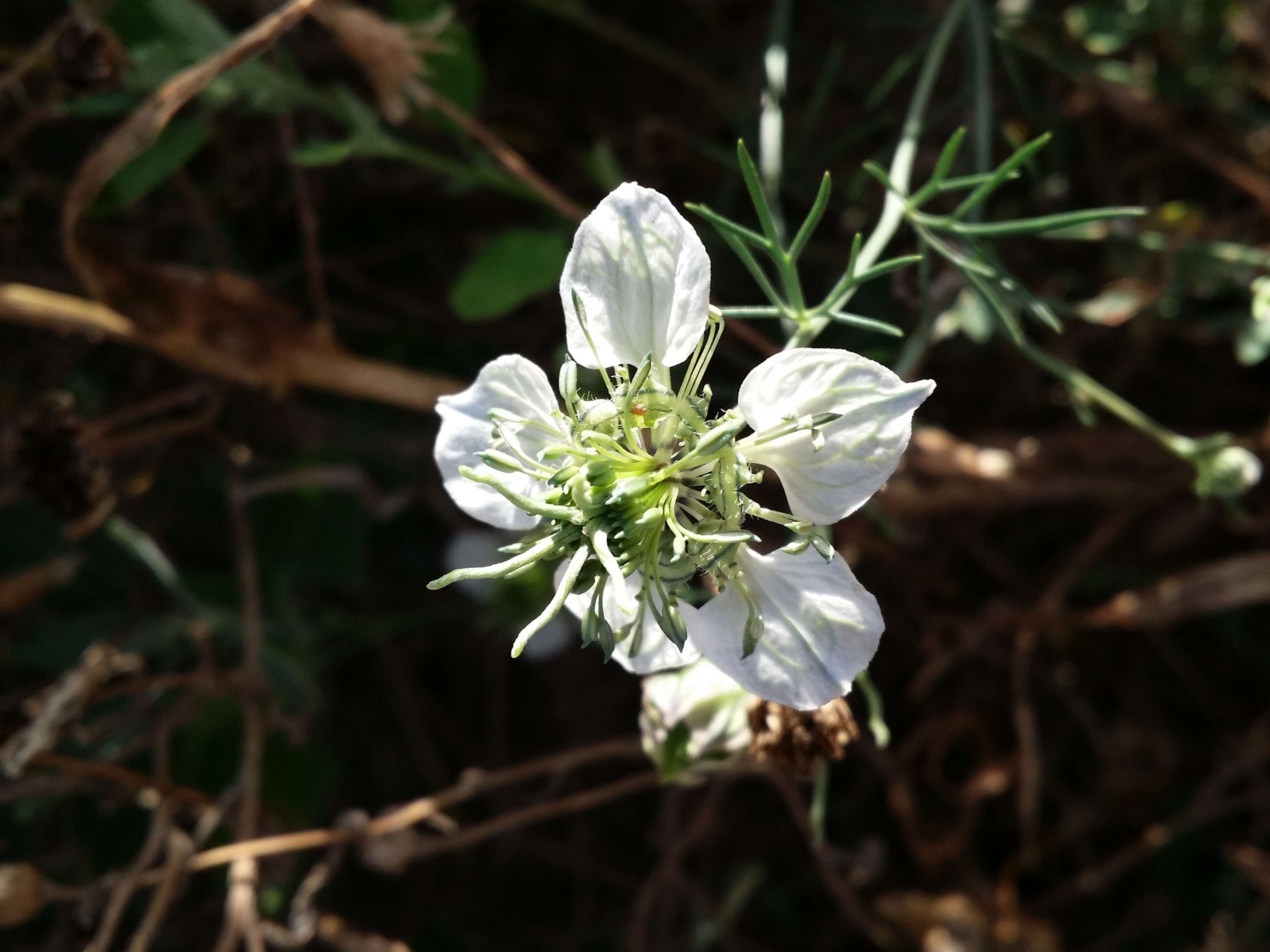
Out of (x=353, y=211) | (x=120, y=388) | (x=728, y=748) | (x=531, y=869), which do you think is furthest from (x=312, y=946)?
(x=353, y=211)

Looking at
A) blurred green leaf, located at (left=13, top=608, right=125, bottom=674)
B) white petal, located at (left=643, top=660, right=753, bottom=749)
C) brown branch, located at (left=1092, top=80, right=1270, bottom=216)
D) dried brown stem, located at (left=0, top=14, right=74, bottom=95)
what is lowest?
blurred green leaf, located at (left=13, top=608, right=125, bottom=674)

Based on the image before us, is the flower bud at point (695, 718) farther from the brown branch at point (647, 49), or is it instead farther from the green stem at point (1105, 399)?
the brown branch at point (647, 49)

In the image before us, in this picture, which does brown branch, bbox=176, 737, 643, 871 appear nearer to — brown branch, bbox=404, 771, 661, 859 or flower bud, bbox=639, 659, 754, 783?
brown branch, bbox=404, 771, 661, 859

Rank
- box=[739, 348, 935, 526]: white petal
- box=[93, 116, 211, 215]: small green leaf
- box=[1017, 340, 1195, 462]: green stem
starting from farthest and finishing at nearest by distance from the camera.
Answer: box=[93, 116, 211, 215]: small green leaf < box=[1017, 340, 1195, 462]: green stem < box=[739, 348, 935, 526]: white petal

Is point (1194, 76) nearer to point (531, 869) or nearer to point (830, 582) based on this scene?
point (830, 582)

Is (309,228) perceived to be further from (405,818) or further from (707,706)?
(707,706)

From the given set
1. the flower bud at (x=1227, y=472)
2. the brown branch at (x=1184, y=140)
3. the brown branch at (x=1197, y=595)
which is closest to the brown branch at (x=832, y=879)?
the brown branch at (x=1197, y=595)

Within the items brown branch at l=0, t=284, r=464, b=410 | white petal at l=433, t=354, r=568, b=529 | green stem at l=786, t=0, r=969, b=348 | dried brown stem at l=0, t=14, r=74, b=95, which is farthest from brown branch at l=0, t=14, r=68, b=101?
green stem at l=786, t=0, r=969, b=348
